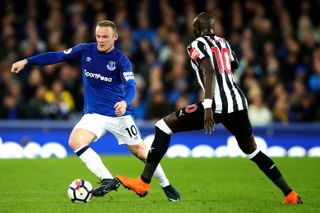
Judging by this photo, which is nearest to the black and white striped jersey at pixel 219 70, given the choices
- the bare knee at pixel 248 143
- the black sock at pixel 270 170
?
the bare knee at pixel 248 143

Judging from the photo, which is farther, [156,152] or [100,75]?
[100,75]

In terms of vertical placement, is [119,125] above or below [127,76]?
below

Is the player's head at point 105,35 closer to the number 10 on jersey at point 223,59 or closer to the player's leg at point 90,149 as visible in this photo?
the player's leg at point 90,149

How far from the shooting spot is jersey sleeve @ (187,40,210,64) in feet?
27.6

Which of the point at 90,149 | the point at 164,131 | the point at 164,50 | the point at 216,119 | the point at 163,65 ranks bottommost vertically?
the point at 163,65

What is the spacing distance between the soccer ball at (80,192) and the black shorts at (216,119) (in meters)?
1.26

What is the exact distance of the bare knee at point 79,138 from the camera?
29.2ft

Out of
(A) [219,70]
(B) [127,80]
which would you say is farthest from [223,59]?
(B) [127,80]

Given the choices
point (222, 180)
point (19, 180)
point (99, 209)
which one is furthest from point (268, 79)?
point (99, 209)

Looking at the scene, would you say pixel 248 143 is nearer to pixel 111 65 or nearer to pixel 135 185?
pixel 135 185

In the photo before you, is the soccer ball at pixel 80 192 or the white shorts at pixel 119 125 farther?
the white shorts at pixel 119 125

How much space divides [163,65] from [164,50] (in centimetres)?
59

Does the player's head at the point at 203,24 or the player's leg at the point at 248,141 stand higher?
the player's head at the point at 203,24

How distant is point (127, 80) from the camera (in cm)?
902
